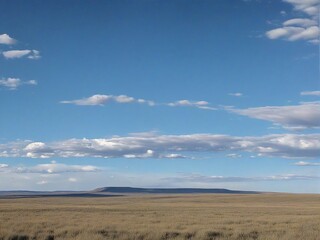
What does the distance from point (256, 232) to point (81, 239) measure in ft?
32.1

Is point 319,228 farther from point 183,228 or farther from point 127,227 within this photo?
point 127,227

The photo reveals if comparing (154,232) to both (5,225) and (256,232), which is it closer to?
(256,232)

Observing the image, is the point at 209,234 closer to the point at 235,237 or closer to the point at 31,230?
the point at 235,237

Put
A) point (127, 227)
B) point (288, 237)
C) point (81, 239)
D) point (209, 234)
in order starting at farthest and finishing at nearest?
point (127, 227), point (209, 234), point (288, 237), point (81, 239)

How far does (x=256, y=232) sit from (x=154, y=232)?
569cm

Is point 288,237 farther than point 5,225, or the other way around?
point 5,225

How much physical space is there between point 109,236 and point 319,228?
40.8 ft

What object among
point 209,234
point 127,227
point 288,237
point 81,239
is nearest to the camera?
point 81,239

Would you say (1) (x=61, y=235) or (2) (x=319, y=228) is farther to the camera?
(2) (x=319, y=228)

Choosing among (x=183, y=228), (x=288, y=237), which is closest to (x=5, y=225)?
(x=183, y=228)

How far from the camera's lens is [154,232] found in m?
24.5

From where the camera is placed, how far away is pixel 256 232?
26.0 meters

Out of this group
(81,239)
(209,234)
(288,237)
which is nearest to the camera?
(81,239)

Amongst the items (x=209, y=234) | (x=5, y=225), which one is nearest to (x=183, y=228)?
(x=209, y=234)
